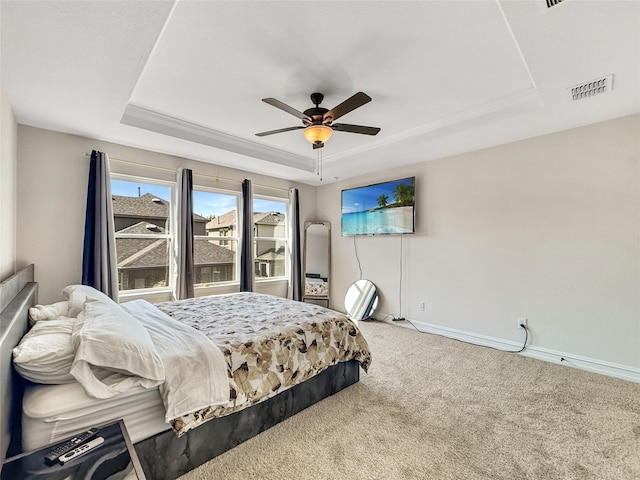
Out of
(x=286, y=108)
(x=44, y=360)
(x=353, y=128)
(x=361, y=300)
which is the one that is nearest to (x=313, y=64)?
(x=286, y=108)

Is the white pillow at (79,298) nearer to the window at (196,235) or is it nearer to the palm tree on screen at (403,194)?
the window at (196,235)

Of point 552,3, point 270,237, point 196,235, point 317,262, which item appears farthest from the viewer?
point 317,262

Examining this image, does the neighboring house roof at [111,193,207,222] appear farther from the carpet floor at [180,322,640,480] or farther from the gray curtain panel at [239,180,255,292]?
the carpet floor at [180,322,640,480]

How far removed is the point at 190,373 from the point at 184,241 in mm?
2607

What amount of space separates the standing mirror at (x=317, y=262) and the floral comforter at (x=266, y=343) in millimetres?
2427

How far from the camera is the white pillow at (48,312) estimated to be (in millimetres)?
1988

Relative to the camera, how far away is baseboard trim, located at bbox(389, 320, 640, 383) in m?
2.73

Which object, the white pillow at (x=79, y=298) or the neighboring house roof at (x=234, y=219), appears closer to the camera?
the white pillow at (x=79, y=298)

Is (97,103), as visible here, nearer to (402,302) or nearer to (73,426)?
(73,426)

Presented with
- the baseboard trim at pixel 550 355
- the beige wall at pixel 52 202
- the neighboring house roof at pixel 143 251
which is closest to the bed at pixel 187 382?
the beige wall at pixel 52 202

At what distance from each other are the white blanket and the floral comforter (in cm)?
6

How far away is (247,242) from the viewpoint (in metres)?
4.54

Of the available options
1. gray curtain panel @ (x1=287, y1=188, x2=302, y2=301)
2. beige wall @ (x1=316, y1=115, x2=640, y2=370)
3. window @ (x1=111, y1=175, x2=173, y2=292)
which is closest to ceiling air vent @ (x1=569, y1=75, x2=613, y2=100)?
beige wall @ (x1=316, y1=115, x2=640, y2=370)

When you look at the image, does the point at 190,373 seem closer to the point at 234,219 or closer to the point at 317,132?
the point at 317,132
